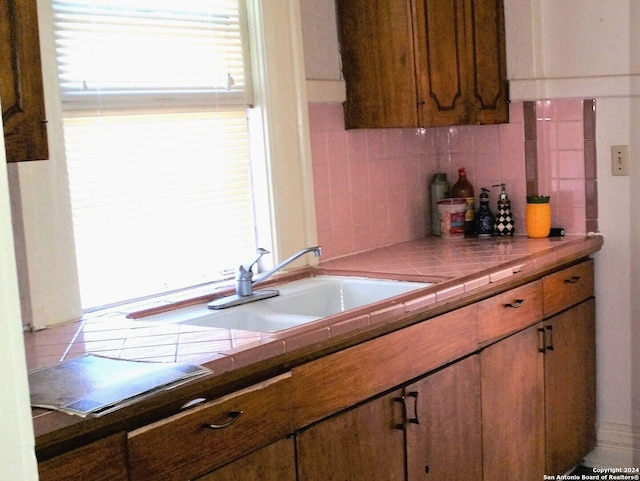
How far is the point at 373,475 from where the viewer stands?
2277 mm

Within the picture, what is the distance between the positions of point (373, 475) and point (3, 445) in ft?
5.29

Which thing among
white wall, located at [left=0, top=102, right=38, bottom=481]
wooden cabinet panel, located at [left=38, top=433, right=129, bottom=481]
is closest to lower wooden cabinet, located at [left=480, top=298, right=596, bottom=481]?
wooden cabinet panel, located at [left=38, top=433, right=129, bottom=481]

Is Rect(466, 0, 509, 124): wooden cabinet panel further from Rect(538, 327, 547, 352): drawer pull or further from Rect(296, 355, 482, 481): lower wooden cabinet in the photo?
Rect(296, 355, 482, 481): lower wooden cabinet

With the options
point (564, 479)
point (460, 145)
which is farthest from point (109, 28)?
point (564, 479)

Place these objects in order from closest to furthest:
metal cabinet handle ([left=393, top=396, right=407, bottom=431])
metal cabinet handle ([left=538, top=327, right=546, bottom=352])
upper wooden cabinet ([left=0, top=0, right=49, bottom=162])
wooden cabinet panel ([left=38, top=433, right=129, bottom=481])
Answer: wooden cabinet panel ([left=38, top=433, right=129, bottom=481])
upper wooden cabinet ([left=0, top=0, right=49, bottom=162])
metal cabinet handle ([left=393, top=396, right=407, bottom=431])
metal cabinet handle ([left=538, top=327, right=546, bottom=352])

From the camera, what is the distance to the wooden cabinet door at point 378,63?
3.15 m

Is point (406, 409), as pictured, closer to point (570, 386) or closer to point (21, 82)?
point (570, 386)

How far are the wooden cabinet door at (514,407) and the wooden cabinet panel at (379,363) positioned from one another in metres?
0.19

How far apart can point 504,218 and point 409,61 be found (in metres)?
0.86

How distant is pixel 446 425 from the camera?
8.46ft

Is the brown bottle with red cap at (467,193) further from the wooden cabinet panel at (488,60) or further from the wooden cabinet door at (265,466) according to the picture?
the wooden cabinet door at (265,466)

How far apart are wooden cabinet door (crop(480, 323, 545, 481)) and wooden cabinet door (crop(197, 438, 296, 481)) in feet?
3.13

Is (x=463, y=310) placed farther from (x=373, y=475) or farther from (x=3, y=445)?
(x=3, y=445)

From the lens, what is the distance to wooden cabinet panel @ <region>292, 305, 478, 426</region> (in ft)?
6.75
